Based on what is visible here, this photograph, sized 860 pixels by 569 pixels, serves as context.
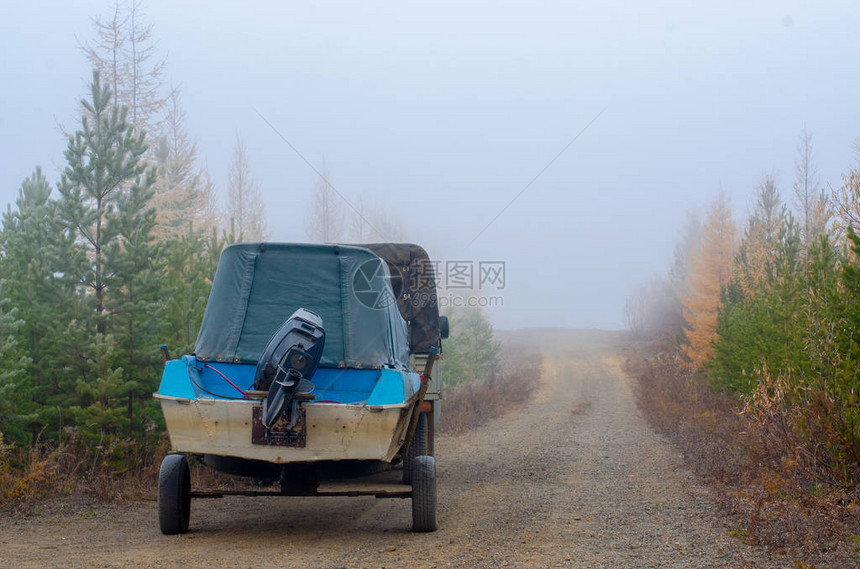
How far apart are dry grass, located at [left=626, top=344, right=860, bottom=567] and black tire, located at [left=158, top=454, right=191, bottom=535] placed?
512 centimetres

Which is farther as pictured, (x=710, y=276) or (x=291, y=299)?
(x=710, y=276)

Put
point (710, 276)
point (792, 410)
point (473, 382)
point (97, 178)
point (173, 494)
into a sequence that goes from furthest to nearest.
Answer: point (710, 276) → point (473, 382) → point (97, 178) → point (792, 410) → point (173, 494)

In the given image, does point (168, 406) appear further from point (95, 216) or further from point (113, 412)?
point (95, 216)

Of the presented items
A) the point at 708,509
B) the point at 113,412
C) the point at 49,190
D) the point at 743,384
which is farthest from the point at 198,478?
the point at 743,384

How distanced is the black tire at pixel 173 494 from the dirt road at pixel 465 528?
14 cm

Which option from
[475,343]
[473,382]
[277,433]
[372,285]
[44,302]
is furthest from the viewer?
[475,343]

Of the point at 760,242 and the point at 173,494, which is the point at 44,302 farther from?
the point at 760,242

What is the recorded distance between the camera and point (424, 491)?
6.93 meters

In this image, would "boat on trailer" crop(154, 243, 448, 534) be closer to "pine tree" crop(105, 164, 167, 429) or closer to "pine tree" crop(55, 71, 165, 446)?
"pine tree" crop(55, 71, 165, 446)

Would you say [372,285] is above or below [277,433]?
above

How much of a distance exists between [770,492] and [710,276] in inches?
1291

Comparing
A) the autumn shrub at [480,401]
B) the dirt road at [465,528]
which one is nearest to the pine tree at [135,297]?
the dirt road at [465,528]

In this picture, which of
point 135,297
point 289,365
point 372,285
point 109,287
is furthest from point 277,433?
point 109,287

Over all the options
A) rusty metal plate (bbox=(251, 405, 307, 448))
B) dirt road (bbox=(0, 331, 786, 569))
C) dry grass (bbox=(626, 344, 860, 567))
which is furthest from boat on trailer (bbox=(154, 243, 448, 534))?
dry grass (bbox=(626, 344, 860, 567))
